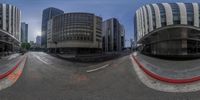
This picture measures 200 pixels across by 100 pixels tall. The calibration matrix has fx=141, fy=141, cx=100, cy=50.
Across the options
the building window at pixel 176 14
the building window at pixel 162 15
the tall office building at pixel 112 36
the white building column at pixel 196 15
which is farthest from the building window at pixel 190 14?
the tall office building at pixel 112 36

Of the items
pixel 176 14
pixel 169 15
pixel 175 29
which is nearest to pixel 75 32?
pixel 169 15

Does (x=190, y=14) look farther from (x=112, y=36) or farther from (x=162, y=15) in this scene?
(x=112, y=36)

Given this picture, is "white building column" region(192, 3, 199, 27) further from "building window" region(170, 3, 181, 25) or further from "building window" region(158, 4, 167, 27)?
"building window" region(158, 4, 167, 27)

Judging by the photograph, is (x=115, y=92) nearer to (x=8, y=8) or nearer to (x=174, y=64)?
(x=174, y=64)

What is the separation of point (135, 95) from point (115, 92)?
0.90m

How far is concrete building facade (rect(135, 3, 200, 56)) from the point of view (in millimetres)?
8266

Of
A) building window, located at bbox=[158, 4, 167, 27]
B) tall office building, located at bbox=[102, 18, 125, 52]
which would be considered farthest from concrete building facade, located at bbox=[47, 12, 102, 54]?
building window, located at bbox=[158, 4, 167, 27]

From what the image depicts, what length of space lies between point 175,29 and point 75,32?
67990mm

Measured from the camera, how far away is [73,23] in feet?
233

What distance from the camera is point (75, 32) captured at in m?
73.8

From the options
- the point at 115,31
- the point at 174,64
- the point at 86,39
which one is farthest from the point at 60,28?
the point at 174,64

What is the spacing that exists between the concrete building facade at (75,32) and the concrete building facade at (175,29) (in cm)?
6140

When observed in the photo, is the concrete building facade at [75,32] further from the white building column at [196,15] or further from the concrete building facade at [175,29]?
the white building column at [196,15]

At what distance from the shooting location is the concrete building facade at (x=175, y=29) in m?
8.27
